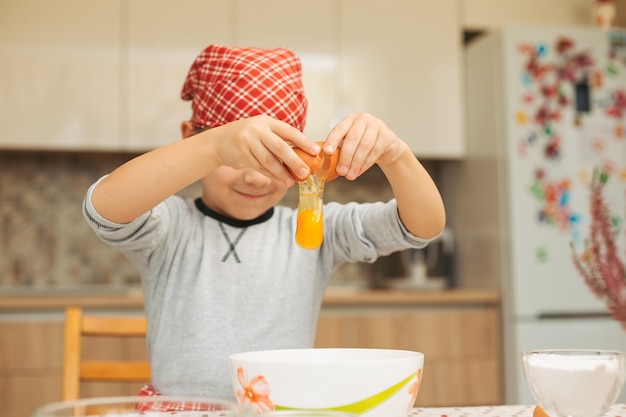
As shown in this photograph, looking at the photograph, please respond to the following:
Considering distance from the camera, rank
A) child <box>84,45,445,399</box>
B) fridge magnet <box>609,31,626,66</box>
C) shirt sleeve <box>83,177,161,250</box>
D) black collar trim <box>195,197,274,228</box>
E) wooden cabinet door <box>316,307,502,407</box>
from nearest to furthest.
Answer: shirt sleeve <box>83,177,161,250</box> → child <box>84,45,445,399</box> → black collar trim <box>195,197,274,228</box> → wooden cabinet door <box>316,307,502,407</box> → fridge magnet <box>609,31,626,66</box>

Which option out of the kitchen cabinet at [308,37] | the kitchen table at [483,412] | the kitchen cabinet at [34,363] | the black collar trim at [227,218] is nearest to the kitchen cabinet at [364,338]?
the kitchen cabinet at [34,363]

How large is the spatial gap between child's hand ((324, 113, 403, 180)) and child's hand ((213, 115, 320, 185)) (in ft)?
0.14

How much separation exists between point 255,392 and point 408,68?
239 centimetres

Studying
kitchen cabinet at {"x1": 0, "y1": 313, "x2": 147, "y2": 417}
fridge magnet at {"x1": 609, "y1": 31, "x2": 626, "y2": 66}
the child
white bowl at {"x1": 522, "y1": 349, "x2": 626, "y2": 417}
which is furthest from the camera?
fridge magnet at {"x1": 609, "y1": 31, "x2": 626, "y2": 66}

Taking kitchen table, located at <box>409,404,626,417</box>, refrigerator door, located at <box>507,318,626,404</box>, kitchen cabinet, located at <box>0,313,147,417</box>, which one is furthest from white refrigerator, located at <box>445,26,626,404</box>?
kitchen table, located at <box>409,404,626,417</box>

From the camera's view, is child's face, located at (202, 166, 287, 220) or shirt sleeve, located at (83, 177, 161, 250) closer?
shirt sleeve, located at (83, 177, 161, 250)

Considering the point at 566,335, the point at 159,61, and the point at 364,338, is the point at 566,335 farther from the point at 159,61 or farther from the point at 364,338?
the point at 159,61

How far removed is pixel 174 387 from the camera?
41.2 inches

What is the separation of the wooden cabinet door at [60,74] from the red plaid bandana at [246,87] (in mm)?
1639

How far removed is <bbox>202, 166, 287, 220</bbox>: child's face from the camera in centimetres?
104

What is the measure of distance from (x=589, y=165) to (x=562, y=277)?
413mm

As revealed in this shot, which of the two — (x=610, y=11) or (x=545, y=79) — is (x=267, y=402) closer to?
(x=545, y=79)

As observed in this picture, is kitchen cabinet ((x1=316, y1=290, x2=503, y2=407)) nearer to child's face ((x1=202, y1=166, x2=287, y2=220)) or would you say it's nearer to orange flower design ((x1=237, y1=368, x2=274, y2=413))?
child's face ((x1=202, y1=166, x2=287, y2=220))

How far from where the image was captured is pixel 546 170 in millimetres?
2637
